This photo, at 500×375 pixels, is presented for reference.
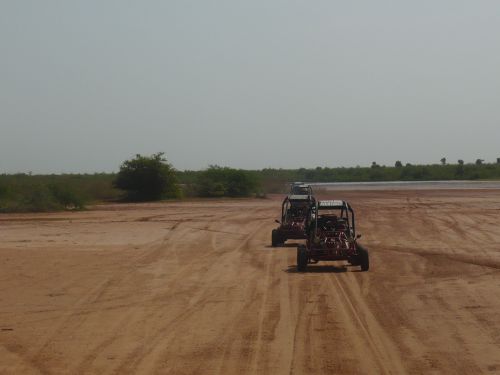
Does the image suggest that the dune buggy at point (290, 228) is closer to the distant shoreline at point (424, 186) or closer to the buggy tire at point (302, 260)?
the buggy tire at point (302, 260)

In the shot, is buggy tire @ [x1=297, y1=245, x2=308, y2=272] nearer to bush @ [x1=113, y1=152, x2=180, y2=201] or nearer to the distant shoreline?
bush @ [x1=113, y1=152, x2=180, y2=201]

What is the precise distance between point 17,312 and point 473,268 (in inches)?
418

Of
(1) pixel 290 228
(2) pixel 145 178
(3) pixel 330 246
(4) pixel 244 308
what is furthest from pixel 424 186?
(4) pixel 244 308

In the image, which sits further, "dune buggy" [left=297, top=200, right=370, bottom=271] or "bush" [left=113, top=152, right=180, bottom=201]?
"bush" [left=113, top=152, right=180, bottom=201]

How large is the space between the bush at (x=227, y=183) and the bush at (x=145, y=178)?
5.12 m

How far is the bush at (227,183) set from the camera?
76188 mm

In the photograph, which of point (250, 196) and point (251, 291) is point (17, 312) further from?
point (250, 196)

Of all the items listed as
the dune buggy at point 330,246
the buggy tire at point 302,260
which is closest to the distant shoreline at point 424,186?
the dune buggy at point 330,246

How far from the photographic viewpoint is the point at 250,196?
251 feet

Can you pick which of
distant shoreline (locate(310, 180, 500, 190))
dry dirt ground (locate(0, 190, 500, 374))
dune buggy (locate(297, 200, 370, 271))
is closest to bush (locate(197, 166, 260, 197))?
distant shoreline (locate(310, 180, 500, 190))

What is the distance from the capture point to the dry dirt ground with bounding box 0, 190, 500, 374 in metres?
11.0

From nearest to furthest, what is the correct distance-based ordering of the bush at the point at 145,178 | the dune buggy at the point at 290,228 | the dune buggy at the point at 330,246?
the dune buggy at the point at 330,246 → the dune buggy at the point at 290,228 → the bush at the point at 145,178

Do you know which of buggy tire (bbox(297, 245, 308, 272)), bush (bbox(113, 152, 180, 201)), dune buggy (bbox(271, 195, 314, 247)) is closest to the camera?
buggy tire (bbox(297, 245, 308, 272))

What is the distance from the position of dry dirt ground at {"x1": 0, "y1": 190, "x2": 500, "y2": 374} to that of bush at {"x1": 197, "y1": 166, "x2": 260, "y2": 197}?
4497 centimetres
